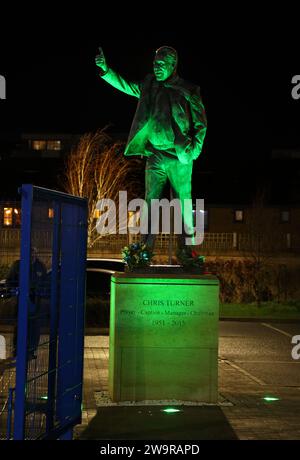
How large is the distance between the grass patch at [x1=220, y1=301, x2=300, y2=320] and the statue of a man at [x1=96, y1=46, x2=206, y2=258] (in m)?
13.0

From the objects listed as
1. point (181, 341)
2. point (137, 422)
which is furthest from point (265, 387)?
point (137, 422)

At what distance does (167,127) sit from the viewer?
10453mm

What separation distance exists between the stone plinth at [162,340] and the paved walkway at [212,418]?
316mm

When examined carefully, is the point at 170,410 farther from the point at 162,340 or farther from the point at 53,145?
the point at 53,145

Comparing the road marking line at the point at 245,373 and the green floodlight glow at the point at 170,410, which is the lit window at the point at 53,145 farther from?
the green floodlight glow at the point at 170,410

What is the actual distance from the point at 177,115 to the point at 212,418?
4051 mm

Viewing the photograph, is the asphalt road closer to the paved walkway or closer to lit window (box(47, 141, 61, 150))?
the paved walkway

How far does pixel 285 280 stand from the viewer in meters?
28.3

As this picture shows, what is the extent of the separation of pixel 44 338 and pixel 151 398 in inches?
135

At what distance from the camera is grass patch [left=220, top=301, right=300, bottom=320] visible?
77.2ft

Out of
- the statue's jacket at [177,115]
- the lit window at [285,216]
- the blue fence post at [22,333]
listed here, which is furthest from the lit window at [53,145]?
the blue fence post at [22,333]

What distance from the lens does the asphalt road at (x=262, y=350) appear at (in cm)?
1283

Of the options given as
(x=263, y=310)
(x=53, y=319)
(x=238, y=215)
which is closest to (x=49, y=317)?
(x=53, y=319)

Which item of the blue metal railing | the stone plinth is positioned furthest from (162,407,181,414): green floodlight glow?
the blue metal railing
